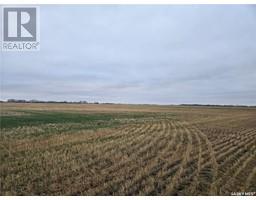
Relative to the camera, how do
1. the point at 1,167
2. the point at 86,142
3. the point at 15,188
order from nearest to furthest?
1. the point at 15,188
2. the point at 1,167
3. the point at 86,142

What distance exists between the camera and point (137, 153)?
7.43m

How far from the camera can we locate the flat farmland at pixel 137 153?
20.5ft

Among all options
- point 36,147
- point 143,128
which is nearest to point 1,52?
point 36,147

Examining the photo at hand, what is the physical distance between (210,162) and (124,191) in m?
1.96

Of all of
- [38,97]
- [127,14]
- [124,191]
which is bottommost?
[124,191]

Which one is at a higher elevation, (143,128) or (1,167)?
(143,128)

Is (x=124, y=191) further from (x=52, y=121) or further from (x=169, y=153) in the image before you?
(x=52, y=121)

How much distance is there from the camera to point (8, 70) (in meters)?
7.12

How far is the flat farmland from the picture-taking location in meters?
6.23

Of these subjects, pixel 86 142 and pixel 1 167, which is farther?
pixel 86 142

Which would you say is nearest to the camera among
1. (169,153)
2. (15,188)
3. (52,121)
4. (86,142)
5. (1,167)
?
(15,188)

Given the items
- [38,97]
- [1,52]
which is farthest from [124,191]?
[1,52]

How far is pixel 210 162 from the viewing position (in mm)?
7051
